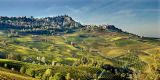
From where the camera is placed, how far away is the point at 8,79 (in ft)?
524

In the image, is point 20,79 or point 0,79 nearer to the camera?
point 0,79

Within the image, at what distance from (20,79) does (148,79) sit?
64.9m

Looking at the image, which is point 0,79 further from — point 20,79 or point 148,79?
point 148,79

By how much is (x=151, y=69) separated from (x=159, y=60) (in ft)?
27.7

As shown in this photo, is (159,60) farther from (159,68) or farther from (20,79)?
(20,79)

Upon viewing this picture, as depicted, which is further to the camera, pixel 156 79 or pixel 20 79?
pixel 20 79

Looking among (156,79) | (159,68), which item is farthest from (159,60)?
(156,79)

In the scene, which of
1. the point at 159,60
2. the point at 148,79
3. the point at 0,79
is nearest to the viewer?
the point at 0,79

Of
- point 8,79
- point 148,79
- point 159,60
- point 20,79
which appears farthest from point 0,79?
point 159,60

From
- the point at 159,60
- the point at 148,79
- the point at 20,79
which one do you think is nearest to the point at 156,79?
the point at 148,79

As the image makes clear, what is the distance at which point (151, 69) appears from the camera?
174 metres

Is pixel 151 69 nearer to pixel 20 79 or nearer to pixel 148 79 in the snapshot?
pixel 148 79

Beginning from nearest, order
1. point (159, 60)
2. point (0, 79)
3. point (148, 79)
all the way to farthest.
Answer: point (0, 79) < point (148, 79) < point (159, 60)

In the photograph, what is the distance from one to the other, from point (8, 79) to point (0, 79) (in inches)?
299
